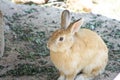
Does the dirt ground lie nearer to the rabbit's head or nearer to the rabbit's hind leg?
the rabbit's hind leg

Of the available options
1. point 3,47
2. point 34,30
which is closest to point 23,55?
point 3,47

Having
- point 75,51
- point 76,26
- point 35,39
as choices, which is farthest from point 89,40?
point 35,39

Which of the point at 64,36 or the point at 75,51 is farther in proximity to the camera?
the point at 75,51

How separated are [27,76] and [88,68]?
2.56 ft

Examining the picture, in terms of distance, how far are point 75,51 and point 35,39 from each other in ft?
6.06

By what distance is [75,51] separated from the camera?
3.82 meters

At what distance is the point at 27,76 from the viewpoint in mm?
4348

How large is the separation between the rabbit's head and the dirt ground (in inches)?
28.1

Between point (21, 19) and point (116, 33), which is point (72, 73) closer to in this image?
point (116, 33)

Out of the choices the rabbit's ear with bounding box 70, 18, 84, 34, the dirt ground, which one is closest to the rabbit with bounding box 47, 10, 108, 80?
the rabbit's ear with bounding box 70, 18, 84, 34

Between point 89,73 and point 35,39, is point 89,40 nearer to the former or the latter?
point 89,73

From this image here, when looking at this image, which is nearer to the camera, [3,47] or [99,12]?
[3,47]

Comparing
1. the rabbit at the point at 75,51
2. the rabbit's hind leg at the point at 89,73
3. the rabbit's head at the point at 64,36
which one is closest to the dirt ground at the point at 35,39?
the rabbit's hind leg at the point at 89,73

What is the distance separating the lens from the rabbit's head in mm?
3619
